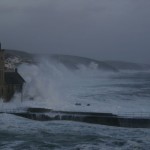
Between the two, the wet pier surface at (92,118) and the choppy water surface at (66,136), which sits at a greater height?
the wet pier surface at (92,118)

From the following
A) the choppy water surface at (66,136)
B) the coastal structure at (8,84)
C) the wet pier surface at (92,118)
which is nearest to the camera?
the choppy water surface at (66,136)

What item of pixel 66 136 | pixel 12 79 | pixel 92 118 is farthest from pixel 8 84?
pixel 66 136

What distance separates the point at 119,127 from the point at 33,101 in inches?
701

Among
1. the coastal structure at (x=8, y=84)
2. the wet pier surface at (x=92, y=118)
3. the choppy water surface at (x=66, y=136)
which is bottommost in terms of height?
the choppy water surface at (x=66, y=136)

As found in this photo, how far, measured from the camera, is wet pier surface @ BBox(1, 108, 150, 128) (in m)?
35.7

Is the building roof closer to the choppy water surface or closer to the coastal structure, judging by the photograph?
the coastal structure

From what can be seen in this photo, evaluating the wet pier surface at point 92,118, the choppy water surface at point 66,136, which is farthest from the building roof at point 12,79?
the choppy water surface at point 66,136

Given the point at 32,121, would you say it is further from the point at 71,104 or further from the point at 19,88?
the point at 19,88

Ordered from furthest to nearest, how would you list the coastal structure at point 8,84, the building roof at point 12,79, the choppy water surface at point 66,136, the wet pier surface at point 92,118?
the building roof at point 12,79 < the coastal structure at point 8,84 < the wet pier surface at point 92,118 < the choppy water surface at point 66,136

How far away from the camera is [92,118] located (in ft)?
122

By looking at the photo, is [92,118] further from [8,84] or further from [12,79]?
[12,79]

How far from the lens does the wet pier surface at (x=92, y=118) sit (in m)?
35.7

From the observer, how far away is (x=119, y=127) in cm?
3497

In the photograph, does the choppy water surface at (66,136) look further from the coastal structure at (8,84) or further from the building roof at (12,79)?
the building roof at (12,79)
